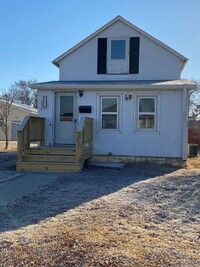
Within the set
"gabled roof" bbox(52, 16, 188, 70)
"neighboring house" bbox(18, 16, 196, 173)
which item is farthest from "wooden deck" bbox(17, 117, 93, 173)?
"gabled roof" bbox(52, 16, 188, 70)

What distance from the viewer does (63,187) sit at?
7.43 meters

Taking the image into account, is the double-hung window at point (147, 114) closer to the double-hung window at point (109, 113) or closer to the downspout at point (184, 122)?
the double-hung window at point (109, 113)

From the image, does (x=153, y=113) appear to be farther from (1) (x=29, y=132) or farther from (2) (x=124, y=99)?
(1) (x=29, y=132)

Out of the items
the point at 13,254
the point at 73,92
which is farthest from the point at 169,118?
the point at 13,254

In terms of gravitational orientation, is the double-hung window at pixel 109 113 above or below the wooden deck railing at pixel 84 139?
above

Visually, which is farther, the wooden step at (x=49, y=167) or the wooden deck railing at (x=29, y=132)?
the wooden deck railing at (x=29, y=132)

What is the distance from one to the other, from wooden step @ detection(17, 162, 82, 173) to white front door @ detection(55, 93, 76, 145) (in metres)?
2.62

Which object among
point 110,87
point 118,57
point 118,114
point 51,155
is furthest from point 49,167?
point 118,57

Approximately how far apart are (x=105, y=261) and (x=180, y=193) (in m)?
3.95

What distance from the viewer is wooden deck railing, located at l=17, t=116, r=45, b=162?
32.9ft

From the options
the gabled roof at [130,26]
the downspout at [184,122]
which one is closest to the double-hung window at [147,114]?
the downspout at [184,122]

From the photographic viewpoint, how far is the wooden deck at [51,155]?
9766 mm

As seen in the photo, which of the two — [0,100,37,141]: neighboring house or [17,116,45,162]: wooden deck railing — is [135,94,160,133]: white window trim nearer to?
[17,116,45,162]: wooden deck railing

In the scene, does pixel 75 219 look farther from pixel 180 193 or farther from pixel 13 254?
pixel 180 193
